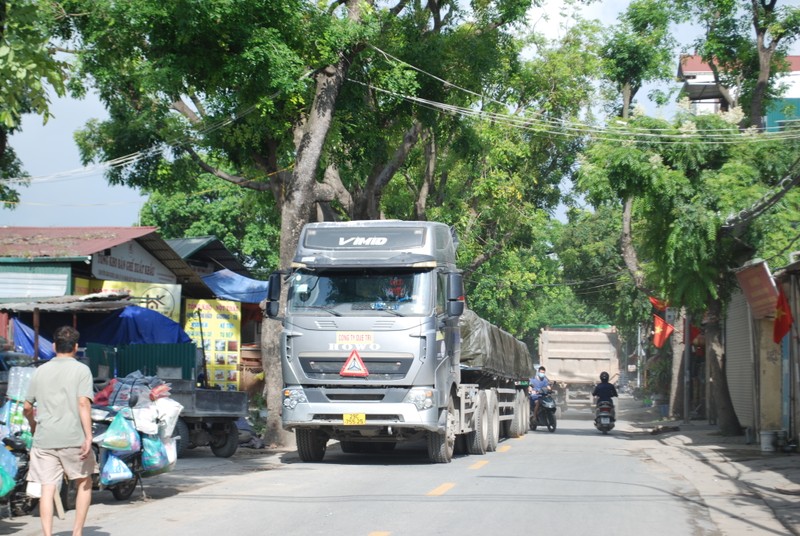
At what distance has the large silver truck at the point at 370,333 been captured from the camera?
14703 mm

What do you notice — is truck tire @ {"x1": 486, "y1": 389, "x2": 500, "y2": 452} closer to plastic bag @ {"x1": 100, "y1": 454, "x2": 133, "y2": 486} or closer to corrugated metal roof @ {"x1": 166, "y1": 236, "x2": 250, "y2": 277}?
plastic bag @ {"x1": 100, "y1": 454, "x2": 133, "y2": 486}

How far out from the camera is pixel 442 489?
12.0 m

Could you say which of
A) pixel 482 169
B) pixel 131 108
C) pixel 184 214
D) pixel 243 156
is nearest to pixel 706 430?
pixel 482 169

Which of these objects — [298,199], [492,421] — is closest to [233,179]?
[298,199]

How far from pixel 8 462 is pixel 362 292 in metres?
7.07

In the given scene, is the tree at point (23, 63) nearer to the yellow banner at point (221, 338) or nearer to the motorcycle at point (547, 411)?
the yellow banner at point (221, 338)

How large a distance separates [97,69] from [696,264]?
13.3m

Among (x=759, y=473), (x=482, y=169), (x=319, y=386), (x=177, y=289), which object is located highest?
(x=482, y=169)

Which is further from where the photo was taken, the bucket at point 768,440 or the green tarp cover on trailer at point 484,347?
the green tarp cover on trailer at point 484,347

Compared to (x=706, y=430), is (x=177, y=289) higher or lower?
higher

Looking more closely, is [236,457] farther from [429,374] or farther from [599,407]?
[599,407]

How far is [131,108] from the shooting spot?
23.5 m

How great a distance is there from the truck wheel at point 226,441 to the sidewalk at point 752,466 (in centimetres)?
769

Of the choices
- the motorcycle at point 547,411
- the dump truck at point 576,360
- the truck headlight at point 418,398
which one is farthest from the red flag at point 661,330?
the truck headlight at point 418,398
